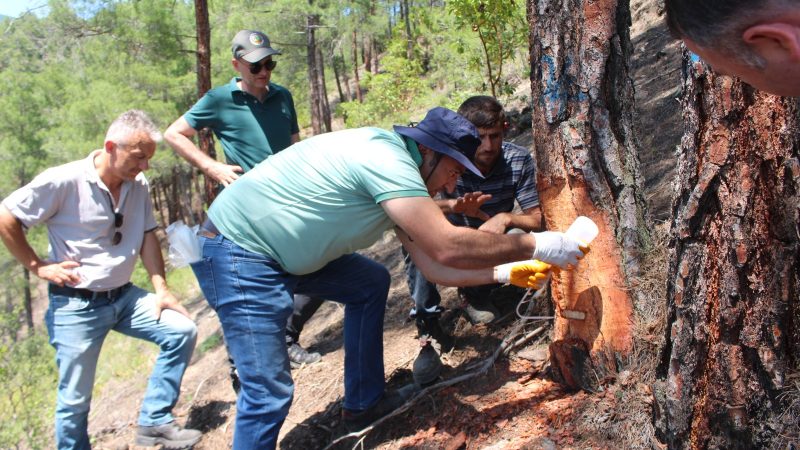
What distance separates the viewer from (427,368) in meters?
3.31

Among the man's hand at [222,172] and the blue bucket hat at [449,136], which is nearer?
the blue bucket hat at [449,136]

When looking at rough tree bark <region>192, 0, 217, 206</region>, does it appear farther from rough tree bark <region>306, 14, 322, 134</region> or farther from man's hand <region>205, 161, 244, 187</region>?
rough tree bark <region>306, 14, 322, 134</region>

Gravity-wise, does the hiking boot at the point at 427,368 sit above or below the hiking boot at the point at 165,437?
above

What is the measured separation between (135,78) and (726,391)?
20154 millimetres

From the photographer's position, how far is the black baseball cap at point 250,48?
3992 millimetres

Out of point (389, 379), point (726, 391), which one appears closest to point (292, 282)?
point (389, 379)

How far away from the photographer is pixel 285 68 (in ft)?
78.4

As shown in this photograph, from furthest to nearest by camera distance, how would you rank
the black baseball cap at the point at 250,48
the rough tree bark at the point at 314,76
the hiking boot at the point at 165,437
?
the rough tree bark at the point at 314,76 → the black baseball cap at the point at 250,48 → the hiking boot at the point at 165,437

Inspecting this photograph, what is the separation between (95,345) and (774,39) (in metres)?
3.50

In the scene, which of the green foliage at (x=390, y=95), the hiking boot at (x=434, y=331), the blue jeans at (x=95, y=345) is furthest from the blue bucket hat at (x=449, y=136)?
the green foliage at (x=390, y=95)

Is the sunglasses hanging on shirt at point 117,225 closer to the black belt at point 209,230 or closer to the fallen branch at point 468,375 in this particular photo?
the black belt at point 209,230

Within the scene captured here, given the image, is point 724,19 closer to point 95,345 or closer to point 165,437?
point 95,345

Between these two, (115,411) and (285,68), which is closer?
(115,411)

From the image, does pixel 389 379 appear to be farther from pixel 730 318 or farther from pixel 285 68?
pixel 285 68
